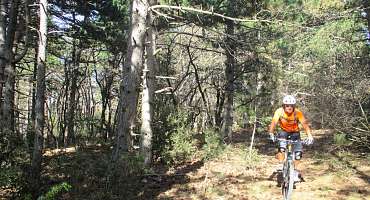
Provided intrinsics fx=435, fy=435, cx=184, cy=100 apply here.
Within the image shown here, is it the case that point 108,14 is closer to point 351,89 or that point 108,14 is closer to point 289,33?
point 289,33

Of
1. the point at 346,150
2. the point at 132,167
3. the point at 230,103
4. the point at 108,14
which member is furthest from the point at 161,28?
the point at 346,150

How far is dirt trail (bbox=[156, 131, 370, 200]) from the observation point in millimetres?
9734

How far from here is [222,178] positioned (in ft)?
37.2

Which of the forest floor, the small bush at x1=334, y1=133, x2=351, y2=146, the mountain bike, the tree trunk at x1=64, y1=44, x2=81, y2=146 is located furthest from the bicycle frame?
the tree trunk at x1=64, y1=44, x2=81, y2=146

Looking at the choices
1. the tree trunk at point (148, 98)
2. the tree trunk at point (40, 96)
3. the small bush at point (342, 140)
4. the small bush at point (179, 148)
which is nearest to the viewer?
the tree trunk at point (40, 96)

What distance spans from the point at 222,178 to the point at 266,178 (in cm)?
113

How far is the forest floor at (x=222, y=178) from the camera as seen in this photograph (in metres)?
9.33

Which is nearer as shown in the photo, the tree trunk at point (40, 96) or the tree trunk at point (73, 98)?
the tree trunk at point (40, 96)

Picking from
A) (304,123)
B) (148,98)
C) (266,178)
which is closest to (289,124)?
(304,123)

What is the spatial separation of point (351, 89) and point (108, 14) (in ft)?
31.2

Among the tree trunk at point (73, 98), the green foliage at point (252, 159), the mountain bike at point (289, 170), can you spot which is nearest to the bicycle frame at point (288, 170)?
the mountain bike at point (289, 170)

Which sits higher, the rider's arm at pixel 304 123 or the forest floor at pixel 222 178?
the rider's arm at pixel 304 123

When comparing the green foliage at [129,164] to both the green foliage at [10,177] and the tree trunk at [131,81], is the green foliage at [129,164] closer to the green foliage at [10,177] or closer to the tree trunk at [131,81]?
the tree trunk at [131,81]

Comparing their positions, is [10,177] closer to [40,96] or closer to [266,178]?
[40,96]
